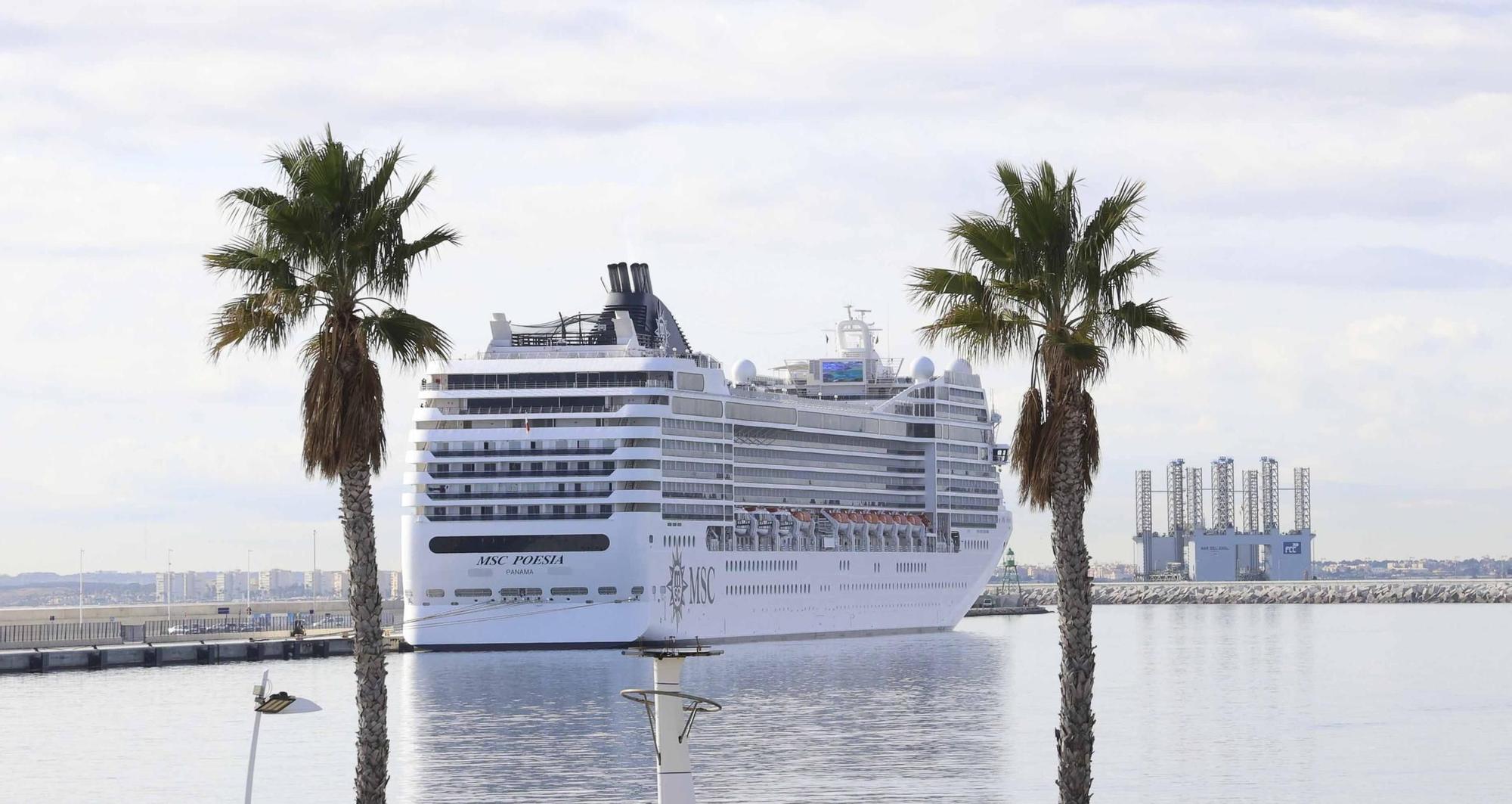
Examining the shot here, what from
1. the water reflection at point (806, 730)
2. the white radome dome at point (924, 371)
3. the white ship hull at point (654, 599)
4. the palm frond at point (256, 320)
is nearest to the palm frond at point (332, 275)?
the palm frond at point (256, 320)

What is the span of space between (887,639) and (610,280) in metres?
22.9

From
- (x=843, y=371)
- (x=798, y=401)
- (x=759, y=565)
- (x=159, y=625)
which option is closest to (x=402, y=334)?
(x=759, y=565)

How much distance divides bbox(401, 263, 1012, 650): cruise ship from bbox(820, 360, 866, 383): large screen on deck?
9072mm

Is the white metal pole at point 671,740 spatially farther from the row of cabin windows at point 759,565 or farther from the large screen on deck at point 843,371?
the large screen on deck at point 843,371

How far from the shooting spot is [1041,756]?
46.6 m

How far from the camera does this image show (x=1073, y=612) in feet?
78.3

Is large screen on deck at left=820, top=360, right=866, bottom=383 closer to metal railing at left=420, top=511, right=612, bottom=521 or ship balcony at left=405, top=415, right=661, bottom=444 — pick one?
ship balcony at left=405, top=415, right=661, bottom=444

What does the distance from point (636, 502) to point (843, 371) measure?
38.5 m

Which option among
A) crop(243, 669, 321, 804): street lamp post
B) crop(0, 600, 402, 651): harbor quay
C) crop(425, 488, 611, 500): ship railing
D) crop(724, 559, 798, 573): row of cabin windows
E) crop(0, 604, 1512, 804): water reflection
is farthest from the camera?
crop(0, 600, 402, 651): harbor quay

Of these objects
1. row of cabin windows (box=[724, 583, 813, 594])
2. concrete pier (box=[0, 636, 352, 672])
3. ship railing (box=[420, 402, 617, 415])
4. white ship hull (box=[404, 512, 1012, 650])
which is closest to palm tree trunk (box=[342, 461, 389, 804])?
white ship hull (box=[404, 512, 1012, 650])

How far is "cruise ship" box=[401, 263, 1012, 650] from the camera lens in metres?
81.8

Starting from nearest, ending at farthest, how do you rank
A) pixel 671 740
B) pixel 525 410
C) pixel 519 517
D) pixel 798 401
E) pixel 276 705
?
1. pixel 671 740
2. pixel 276 705
3. pixel 519 517
4. pixel 525 410
5. pixel 798 401

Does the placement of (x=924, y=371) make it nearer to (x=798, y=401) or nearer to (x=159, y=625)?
(x=798, y=401)

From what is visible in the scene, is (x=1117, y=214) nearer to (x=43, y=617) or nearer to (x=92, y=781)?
(x=92, y=781)
